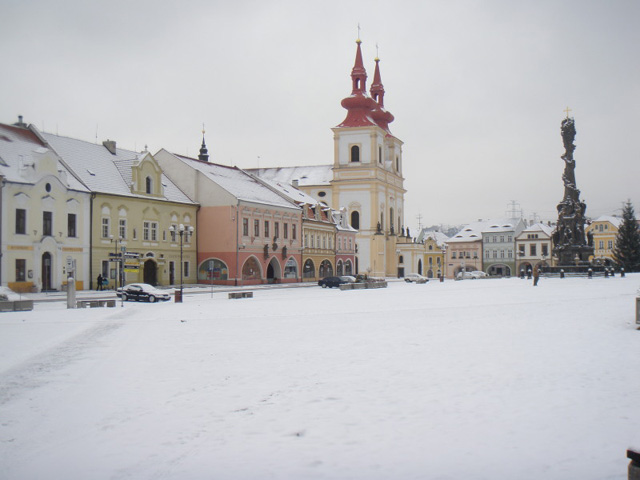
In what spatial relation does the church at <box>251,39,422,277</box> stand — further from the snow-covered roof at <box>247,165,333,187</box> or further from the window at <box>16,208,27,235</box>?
the window at <box>16,208,27,235</box>

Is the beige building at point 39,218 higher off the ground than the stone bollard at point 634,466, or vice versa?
the beige building at point 39,218

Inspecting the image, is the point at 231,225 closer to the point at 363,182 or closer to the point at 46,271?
the point at 46,271

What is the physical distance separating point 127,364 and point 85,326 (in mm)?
8608

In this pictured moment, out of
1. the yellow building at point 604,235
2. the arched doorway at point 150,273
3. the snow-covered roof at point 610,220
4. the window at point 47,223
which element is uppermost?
the snow-covered roof at point 610,220

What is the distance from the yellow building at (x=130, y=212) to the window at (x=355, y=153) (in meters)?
39.8

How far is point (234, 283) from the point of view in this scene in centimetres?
5472

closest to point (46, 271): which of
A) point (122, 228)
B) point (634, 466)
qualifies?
point (122, 228)

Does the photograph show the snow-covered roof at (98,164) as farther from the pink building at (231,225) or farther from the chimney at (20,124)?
the pink building at (231,225)

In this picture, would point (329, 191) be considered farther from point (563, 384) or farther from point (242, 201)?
point (563, 384)

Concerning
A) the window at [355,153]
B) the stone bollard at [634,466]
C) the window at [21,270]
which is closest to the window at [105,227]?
the window at [21,270]

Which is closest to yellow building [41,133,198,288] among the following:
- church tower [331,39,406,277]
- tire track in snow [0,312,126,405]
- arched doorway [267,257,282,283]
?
arched doorway [267,257,282,283]

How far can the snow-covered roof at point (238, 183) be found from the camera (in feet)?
186

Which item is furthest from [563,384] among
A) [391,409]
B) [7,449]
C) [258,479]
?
[7,449]

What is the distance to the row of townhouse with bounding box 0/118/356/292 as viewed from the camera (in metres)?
40.9
